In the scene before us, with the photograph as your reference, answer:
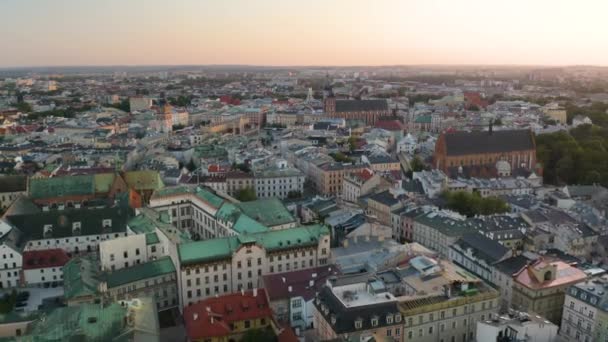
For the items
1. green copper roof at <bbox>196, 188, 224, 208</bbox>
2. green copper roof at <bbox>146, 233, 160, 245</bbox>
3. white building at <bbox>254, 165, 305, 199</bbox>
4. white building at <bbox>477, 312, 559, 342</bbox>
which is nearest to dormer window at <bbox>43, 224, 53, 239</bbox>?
green copper roof at <bbox>146, 233, 160, 245</bbox>

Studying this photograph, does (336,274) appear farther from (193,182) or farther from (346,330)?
(193,182)

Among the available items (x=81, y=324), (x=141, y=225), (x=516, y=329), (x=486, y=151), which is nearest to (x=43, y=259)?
(x=141, y=225)

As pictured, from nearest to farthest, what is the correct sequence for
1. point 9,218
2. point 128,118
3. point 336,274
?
point 336,274 < point 9,218 < point 128,118

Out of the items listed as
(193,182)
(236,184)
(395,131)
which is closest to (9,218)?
(193,182)

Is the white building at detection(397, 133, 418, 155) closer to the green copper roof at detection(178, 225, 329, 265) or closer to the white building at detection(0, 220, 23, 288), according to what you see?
the green copper roof at detection(178, 225, 329, 265)

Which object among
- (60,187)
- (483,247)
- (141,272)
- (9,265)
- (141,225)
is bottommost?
(9,265)

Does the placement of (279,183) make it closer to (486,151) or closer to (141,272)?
(141,272)
